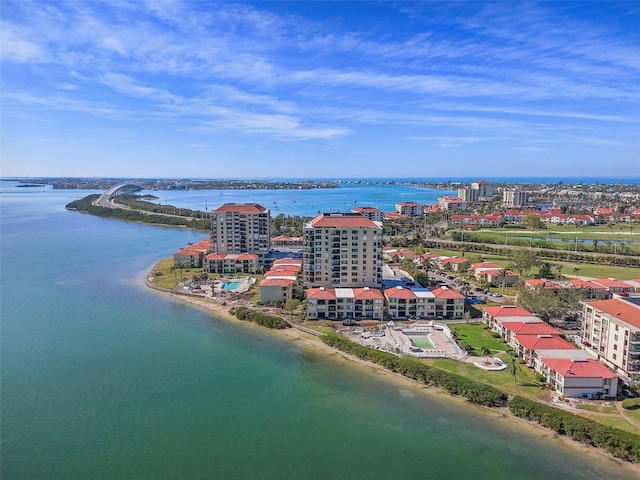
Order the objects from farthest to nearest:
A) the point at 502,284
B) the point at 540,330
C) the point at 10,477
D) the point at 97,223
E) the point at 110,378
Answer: the point at 97,223 → the point at 502,284 → the point at 540,330 → the point at 110,378 → the point at 10,477

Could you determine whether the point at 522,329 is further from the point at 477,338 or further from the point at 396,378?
the point at 396,378

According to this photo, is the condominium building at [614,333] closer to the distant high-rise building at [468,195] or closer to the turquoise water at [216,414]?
the turquoise water at [216,414]

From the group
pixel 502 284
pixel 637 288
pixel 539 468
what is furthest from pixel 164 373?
pixel 637 288

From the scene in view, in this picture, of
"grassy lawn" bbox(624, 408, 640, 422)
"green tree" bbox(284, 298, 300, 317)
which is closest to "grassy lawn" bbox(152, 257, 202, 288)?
"green tree" bbox(284, 298, 300, 317)

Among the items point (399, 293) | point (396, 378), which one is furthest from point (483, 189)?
point (396, 378)

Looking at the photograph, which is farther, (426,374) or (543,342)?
(543,342)

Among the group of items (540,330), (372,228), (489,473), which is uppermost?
(372,228)

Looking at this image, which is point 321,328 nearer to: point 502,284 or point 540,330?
point 540,330
